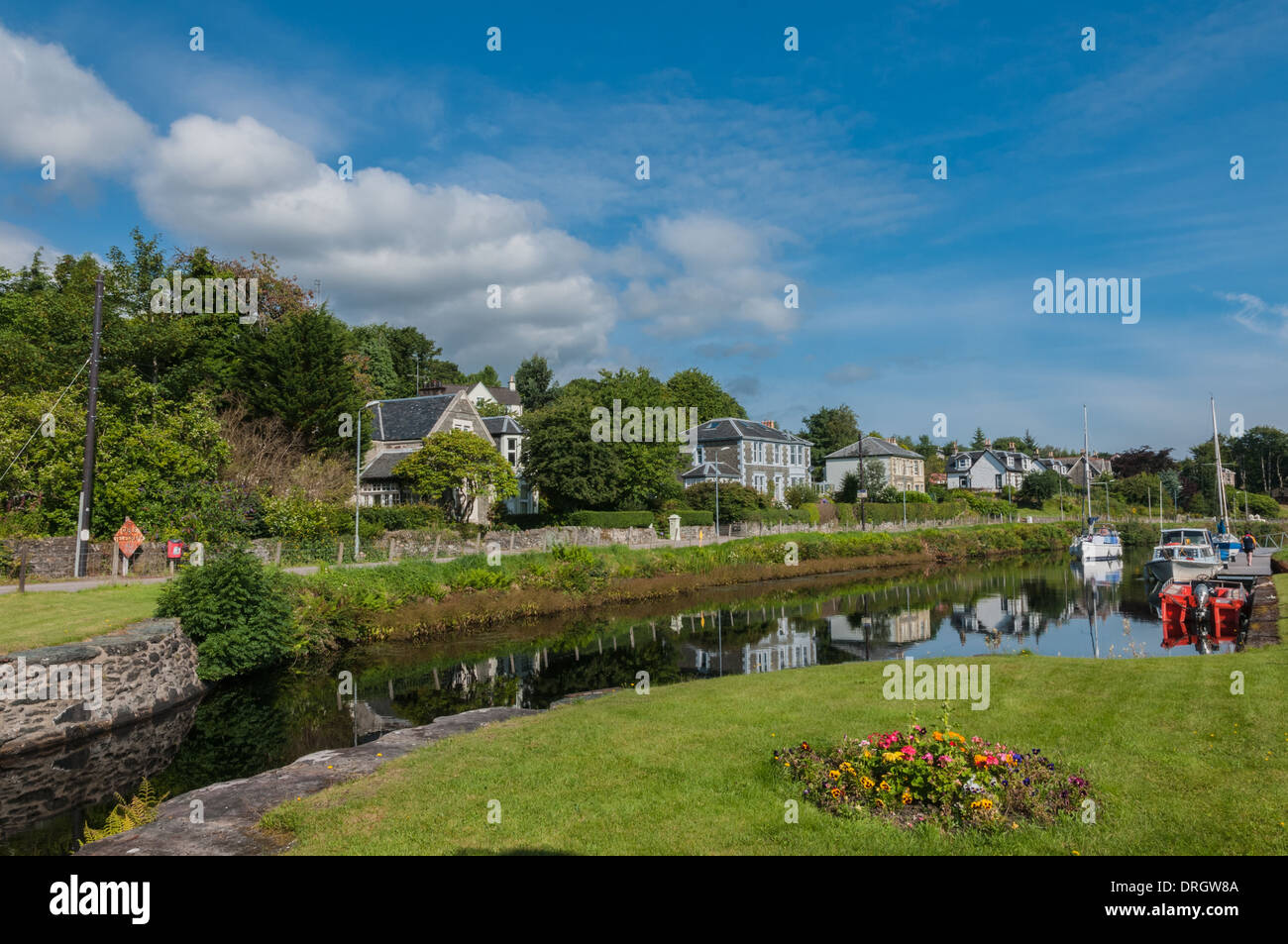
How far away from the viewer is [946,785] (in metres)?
6.86

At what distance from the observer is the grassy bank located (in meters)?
24.8

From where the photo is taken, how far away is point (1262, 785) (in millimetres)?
6961

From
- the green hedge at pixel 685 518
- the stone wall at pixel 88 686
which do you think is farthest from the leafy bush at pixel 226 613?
the green hedge at pixel 685 518

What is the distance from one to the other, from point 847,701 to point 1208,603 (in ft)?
76.4

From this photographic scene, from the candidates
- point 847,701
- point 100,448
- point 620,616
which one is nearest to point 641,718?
point 847,701

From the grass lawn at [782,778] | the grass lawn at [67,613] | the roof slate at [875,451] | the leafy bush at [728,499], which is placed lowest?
the grass lawn at [782,778]

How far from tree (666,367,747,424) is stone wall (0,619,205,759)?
2985 inches

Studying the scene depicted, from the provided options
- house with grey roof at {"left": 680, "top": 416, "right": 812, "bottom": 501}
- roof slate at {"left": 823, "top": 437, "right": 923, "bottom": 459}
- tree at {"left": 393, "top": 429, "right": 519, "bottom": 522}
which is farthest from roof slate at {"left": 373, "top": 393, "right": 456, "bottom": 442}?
roof slate at {"left": 823, "top": 437, "right": 923, "bottom": 459}

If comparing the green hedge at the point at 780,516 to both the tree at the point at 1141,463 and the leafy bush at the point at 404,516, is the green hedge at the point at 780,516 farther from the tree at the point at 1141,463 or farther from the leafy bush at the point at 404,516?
the tree at the point at 1141,463

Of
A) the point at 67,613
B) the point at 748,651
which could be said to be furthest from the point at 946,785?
the point at 67,613

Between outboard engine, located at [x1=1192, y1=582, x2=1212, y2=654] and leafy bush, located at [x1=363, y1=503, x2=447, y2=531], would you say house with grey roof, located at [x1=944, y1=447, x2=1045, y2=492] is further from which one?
leafy bush, located at [x1=363, y1=503, x2=447, y2=531]

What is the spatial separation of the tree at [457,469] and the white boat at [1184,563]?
35277 millimetres

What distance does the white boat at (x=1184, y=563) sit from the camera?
35188 mm
